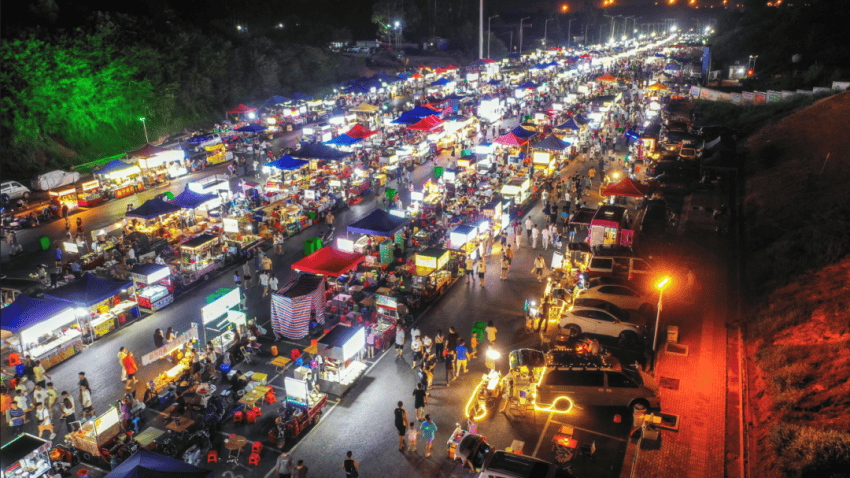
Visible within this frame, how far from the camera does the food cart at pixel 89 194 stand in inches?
1227

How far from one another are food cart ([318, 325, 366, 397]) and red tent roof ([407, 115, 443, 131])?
27.8 metres

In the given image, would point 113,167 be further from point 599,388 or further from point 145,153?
point 599,388

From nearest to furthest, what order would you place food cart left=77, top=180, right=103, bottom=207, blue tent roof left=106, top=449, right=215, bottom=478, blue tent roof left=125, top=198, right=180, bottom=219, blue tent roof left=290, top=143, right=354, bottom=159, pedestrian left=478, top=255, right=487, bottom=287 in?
1. blue tent roof left=106, top=449, right=215, bottom=478
2. pedestrian left=478, top=255, right=487, bottom=287
3. blue tent roof left=125, top=198, right=180, bottom=219
4. food cart left=77, top=180, right=103, bottom=207
5. blue tent roof left=290, top=143, right=354, bottom=159

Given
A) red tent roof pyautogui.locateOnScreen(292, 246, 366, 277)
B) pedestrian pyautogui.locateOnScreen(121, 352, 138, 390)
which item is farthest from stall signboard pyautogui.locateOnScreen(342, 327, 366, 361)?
pedestrian pyautogui.locateOnScreen(121, 352, 138, 390)

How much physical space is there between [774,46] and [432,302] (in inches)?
2674

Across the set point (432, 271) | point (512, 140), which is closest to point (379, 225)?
point (432, 271)

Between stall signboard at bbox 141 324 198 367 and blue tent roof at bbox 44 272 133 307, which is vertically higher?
blue tent roof at bbox 44 272 133 307

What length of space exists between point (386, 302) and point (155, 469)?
887 centimetres

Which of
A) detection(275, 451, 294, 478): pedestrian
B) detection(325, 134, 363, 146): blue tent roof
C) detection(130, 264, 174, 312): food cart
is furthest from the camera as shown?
detection(325, 134, 363, 146): blue tent roof

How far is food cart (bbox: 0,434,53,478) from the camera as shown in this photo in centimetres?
1084

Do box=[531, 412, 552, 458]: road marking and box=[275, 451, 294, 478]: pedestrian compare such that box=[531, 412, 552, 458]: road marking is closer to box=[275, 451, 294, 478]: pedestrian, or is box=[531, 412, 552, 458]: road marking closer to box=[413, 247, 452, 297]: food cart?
box=[275, 451, 294, 478]: pedestrian

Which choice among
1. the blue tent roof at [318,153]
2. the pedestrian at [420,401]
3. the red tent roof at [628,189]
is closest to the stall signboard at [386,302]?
the pedestrian at [420,401]

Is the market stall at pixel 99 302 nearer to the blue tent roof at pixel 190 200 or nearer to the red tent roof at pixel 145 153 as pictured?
the blue tent roof at pixel 190 200

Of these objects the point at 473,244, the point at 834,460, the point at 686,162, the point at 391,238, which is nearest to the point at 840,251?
the point at 834,460
